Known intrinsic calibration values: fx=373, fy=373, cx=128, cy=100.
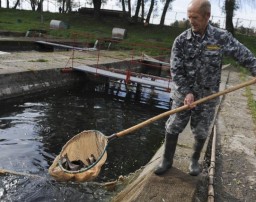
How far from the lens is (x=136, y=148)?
7867mm

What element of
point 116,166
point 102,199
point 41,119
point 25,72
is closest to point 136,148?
point 116,166

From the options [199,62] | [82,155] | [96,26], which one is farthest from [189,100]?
[96,26]

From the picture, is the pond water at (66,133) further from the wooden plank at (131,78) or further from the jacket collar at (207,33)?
the jacket collar at (207,33)

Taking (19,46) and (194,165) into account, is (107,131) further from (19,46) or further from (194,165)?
(19,46)

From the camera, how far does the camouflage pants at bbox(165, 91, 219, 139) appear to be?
4219 millimetres

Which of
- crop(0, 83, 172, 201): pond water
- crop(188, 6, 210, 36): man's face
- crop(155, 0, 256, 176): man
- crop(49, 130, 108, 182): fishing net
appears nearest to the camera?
crop(188, 6, 210, 36): man's face

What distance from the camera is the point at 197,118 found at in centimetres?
426

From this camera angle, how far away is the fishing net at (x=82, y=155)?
459cm

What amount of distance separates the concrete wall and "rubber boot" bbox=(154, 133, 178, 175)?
6939 mm

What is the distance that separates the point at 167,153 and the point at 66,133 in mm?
4286

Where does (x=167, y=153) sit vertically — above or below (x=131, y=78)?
above

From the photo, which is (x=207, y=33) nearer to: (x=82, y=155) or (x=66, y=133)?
(x=82, y=155)

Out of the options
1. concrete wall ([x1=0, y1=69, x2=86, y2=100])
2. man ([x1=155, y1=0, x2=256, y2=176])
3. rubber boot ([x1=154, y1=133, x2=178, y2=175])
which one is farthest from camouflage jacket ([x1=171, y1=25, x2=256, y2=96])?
concrete wall ([x1=0, y1=69, x2=86, y2=100])

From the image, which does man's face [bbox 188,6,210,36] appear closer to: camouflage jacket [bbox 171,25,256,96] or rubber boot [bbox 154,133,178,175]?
camouflage jacket [bbox 171,25,256,96]
